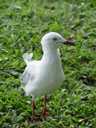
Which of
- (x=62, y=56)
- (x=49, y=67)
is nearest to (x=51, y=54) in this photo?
(x=49, y=67)

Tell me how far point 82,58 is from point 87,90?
1.02 metres

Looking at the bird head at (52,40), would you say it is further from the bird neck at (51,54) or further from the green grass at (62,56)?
the green grass at (62,56)

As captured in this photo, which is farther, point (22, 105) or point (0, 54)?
point (0, 54)

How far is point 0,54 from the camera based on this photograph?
5.82m

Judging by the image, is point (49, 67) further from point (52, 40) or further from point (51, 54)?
point (52, 40)

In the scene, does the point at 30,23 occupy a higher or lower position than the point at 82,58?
higher

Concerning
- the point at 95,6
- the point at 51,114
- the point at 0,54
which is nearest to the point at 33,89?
the point at 51,114

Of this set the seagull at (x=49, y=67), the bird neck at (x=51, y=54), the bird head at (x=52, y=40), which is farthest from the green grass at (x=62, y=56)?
the bird head at (x=52, y=40)

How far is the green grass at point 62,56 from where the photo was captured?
444 cm

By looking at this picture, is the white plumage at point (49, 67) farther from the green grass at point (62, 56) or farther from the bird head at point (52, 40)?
the green grass at point (62, 56)

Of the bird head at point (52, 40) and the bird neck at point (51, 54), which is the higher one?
the bird head at point (52, 40)

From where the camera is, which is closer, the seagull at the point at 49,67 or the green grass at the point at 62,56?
the seagull at the point at 49,67

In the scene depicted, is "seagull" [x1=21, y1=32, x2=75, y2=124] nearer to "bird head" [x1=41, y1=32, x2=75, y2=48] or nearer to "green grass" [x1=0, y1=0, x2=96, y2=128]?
"bird head" [x1=41, y1=32, x2=75, y2=48]

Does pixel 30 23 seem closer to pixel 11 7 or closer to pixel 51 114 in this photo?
pixel 11 7
